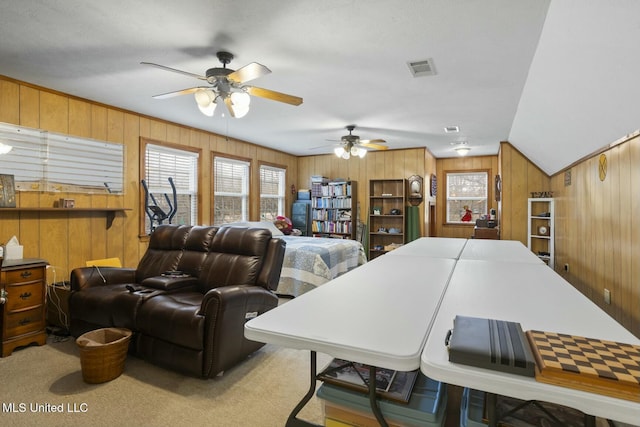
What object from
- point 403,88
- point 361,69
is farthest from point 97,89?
point 403,88

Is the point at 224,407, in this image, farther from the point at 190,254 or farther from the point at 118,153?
the point at 118,153

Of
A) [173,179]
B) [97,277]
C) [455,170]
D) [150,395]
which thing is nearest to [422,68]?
[150,395]

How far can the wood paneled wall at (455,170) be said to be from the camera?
7.84 metres

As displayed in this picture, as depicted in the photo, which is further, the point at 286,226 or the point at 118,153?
the point at 286,226

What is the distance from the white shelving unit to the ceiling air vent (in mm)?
3573

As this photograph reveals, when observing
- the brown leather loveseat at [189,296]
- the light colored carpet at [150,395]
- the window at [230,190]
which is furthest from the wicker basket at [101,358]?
the window at [230,190]

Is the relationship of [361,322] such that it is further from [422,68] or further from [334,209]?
[334,209]

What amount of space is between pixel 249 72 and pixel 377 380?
2.18m

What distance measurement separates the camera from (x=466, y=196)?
322 inches

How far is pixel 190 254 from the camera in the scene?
129 inches

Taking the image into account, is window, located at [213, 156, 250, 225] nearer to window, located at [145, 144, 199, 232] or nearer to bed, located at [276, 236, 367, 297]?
window, located at [145, 144, 199, 232]

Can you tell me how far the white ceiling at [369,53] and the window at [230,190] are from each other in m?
1.72

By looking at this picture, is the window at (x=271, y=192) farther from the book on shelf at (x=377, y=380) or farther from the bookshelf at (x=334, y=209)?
the book on shelf at (x=377, y=380)

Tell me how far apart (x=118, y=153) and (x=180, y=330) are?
2.98m
